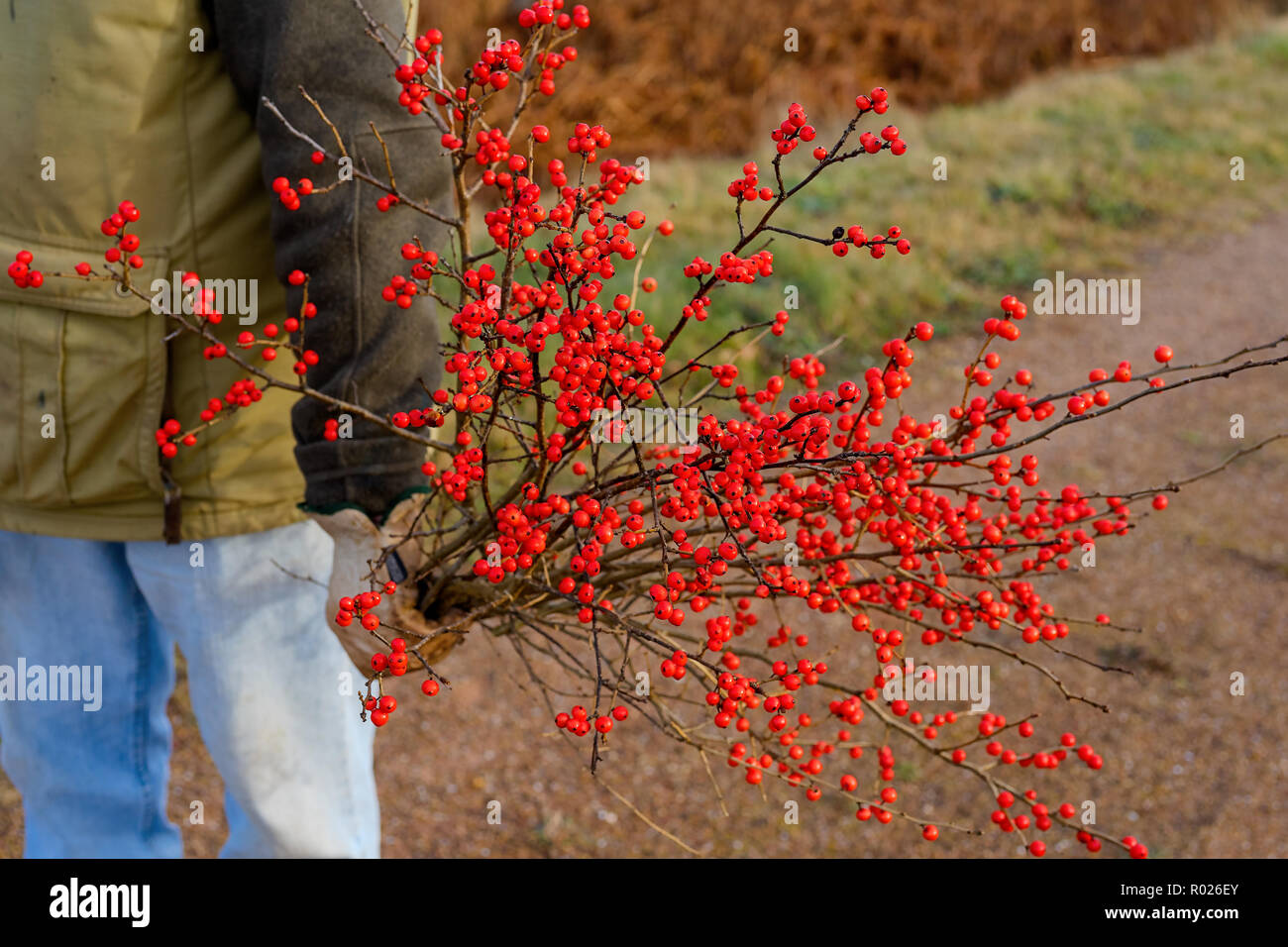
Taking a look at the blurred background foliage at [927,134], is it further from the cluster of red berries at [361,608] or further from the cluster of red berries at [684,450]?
the cluster of red berries at [361,608]

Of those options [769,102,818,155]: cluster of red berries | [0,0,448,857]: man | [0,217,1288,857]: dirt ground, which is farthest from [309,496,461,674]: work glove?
[0,217,1288,857]: dirt ground

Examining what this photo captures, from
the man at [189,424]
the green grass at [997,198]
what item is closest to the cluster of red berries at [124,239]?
the man at [189,424]

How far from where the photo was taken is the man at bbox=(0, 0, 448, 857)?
180 centimetres

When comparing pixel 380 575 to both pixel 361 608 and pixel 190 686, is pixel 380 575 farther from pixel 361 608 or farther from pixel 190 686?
pixel 190 686

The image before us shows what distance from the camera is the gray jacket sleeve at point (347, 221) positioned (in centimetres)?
173

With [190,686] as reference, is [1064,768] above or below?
below

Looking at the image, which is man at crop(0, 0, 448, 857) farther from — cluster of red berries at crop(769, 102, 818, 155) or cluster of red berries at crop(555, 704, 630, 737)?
cluster of red berries at crop(769, 102, 818, 155)

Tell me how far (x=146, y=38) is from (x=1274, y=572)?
4342mm

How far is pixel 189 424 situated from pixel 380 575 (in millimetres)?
554

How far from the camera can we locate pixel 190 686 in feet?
7.28

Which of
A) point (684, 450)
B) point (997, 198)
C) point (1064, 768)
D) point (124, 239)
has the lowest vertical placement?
point (1064, 768)

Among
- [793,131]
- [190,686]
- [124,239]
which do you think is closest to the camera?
[793,131]

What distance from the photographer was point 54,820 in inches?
91.4

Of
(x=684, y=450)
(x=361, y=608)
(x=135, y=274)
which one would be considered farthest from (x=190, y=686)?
(x=684, y=450)
